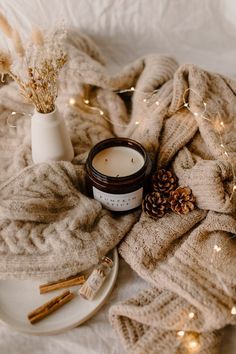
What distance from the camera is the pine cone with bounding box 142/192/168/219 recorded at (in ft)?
2.43

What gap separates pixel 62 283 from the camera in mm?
691

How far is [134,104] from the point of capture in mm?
939

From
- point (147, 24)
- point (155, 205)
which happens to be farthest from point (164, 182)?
point (147, 24)

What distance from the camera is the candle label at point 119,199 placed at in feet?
2.41

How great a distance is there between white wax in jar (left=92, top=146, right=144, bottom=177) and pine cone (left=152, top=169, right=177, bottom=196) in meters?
0.04

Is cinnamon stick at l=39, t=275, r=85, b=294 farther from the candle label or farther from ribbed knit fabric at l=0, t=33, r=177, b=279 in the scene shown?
the candle label

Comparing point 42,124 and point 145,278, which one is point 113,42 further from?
point 145,278

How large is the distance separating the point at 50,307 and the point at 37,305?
25 millimetres

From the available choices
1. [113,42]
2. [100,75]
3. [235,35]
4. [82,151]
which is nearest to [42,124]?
[82,151]

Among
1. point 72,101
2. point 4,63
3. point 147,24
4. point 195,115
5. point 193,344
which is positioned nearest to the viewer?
point 193,344

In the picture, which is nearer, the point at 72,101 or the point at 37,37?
the point at 37,37

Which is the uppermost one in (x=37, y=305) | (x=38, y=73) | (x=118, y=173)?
(x=38, y=73)

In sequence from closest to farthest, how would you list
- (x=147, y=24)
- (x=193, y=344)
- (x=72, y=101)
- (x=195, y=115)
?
(x=193, y=344) < (x=195, y=115) < (x=72, y=101) < (x=147, y=24)

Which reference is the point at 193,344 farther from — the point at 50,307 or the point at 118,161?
the point at 118,161
